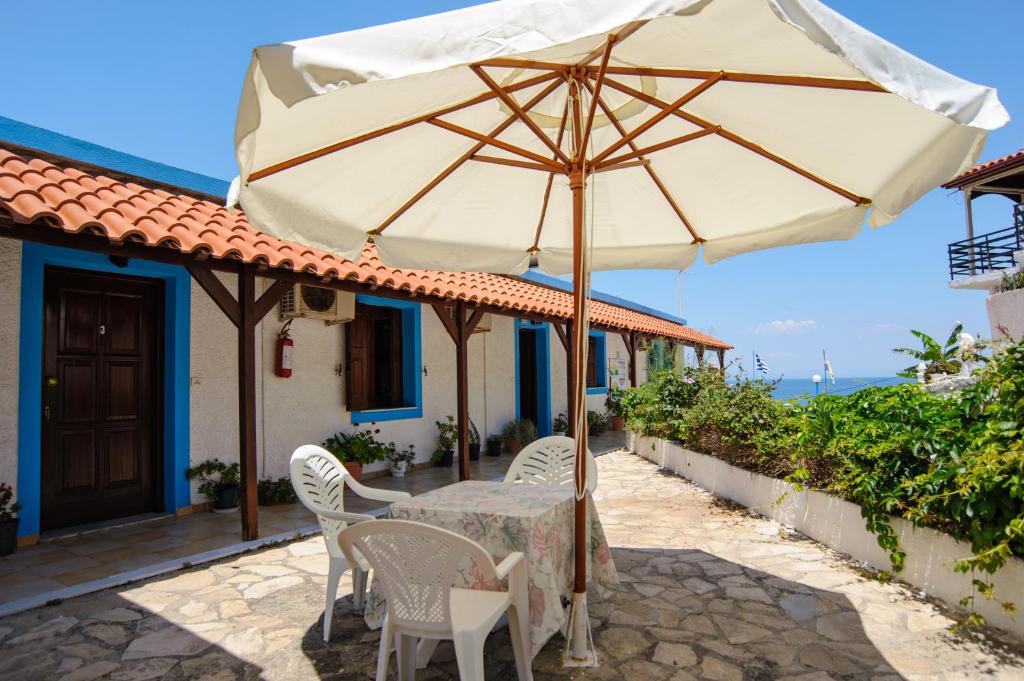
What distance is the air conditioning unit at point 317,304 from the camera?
651cm

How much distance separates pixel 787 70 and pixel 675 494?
505 centimetres

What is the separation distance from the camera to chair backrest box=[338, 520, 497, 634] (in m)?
2.04

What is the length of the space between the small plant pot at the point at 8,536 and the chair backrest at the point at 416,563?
12.9 feet

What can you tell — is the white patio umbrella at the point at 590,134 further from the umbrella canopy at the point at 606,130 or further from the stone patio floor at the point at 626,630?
the stone patio floor at the point at 626,630

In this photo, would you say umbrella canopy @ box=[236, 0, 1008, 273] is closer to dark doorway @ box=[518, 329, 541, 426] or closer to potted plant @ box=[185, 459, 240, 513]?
potted plant @ box=[185, 459, 240, 513]

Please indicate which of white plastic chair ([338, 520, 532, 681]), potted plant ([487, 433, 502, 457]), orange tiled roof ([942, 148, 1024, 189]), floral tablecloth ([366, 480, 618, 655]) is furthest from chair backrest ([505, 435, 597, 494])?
orange tiled roof ([942, 148, 1024, 189])

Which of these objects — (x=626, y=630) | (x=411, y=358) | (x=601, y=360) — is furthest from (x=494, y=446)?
(x=626, y=630)

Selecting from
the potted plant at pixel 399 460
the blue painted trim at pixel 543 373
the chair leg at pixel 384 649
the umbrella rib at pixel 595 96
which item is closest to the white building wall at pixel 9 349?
the potted plant at pixel 399 460

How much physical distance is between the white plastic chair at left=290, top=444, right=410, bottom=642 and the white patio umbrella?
121cm

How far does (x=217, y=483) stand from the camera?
5.99 metres

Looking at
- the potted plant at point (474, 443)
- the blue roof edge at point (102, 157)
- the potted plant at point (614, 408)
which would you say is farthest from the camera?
the potted plant at point (614, 408)

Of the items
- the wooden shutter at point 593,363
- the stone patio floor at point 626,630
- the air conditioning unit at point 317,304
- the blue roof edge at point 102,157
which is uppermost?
the blue roof edge at point 102,157

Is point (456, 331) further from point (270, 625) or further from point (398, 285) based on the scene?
point (270, 625)

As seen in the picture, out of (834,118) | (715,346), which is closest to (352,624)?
(834,118)
